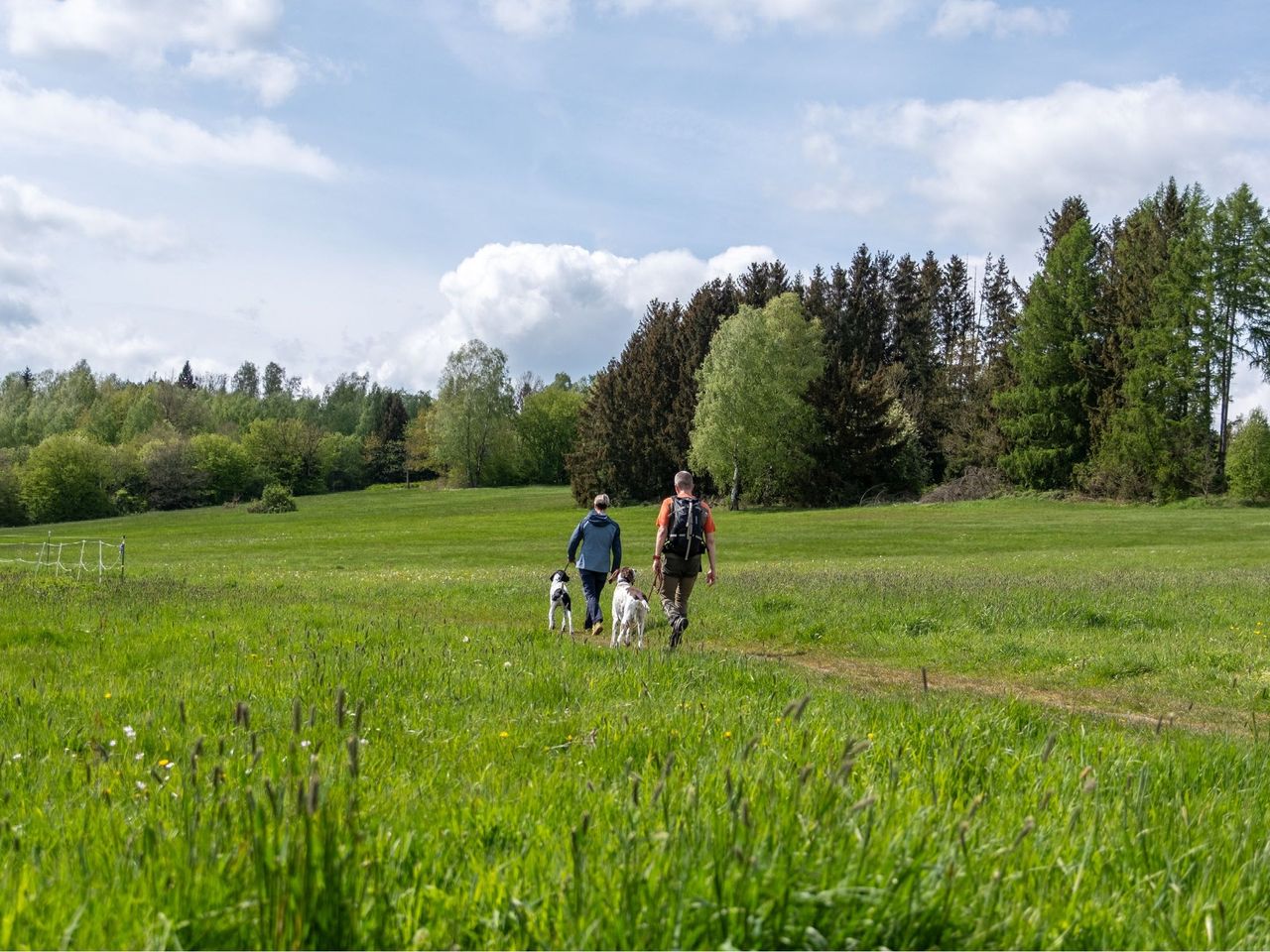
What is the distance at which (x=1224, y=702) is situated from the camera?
10.9 meters

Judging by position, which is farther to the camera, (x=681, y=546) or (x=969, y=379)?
(x=969, y=379)

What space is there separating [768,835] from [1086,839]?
1.31 m

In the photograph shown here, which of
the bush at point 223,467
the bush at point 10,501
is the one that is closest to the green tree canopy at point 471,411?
the bush at point 223,467

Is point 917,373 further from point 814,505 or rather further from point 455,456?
point 455,456

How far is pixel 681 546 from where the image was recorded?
1353 centimetres

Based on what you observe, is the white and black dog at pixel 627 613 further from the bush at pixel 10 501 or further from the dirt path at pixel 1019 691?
the bush at pixel 10 501

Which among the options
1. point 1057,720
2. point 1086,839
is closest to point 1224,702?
point 1057,720

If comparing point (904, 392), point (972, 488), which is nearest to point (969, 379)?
point (904, 392)

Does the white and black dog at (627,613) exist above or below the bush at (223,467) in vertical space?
below

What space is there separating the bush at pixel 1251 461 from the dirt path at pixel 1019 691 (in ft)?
183

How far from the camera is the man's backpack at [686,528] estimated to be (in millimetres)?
13336

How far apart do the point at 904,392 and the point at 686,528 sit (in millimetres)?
81425

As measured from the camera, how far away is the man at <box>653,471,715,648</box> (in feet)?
43.7

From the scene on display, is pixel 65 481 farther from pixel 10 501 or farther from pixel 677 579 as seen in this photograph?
pixel 677 579
